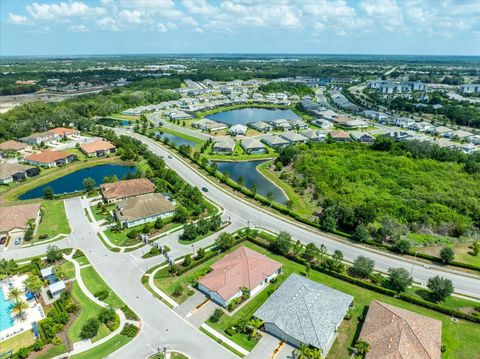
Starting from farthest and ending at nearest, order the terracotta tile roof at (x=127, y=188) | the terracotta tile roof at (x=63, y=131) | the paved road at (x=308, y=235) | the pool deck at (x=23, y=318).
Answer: the terracotta tile roof at (x=63, y=131), the terracotta tile roof at (x=127, y=188), the paved road at (x=308, y=235), the pool deck at (x=23, y=318)

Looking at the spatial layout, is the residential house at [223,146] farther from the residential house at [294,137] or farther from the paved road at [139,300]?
the paved road at [139,300]

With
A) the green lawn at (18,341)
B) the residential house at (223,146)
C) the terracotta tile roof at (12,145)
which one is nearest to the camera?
the green lawn at (18,341)

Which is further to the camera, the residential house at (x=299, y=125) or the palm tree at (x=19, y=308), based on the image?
the residential house at (x=299, y=125)

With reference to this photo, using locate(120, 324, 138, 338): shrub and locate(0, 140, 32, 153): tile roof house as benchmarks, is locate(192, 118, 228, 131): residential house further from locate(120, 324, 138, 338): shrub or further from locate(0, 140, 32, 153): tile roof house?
locate(120, 324, 138, 338): shrub

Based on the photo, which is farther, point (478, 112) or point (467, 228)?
point (478, 112)

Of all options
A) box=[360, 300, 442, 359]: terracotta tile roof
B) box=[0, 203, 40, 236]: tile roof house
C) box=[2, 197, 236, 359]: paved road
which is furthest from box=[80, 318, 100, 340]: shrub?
box=[0, 203, 40, 236]: tile roof house

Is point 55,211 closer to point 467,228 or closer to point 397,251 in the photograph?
point 397,251

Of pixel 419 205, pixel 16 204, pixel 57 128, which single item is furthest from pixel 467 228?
pixel 57 128

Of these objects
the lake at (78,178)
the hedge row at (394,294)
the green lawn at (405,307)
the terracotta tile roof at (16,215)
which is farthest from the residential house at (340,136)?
the terracotta tile roof at (16,215)
